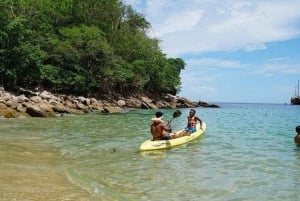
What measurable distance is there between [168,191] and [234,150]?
8.06m

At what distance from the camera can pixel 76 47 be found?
46938mm

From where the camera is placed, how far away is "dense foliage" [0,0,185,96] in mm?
A: 38469

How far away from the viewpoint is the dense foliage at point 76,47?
38.5 meters

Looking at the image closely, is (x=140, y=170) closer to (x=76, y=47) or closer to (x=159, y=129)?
(x=159, y=129)

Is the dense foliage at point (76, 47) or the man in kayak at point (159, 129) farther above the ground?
the dense foliage at point (76, 47)

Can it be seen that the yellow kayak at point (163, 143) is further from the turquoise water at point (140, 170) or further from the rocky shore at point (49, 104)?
the rocky shore at point (49, 104)

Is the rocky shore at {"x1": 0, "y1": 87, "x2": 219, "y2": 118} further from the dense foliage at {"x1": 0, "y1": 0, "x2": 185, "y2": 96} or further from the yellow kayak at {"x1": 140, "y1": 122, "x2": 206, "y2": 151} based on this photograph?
the yellow kayak at {"x1": 140, "y1": 122, "x2": 206, "y2": 151}

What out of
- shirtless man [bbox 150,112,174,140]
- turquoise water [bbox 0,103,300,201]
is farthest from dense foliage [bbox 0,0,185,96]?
shirtless man [bbox 150,112,174,140]

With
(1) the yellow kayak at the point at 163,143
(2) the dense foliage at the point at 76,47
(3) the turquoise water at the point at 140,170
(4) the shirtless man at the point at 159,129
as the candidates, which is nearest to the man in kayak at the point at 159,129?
(4) the shirtless man at the point at 159,129

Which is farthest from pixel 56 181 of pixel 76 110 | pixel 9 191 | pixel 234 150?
pixel 76 110

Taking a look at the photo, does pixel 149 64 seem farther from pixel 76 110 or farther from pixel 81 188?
pixel 81 188

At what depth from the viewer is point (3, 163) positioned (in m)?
11.1

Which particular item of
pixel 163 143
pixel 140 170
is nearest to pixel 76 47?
pixel 163 143

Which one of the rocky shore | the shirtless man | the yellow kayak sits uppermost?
the rocky shore
